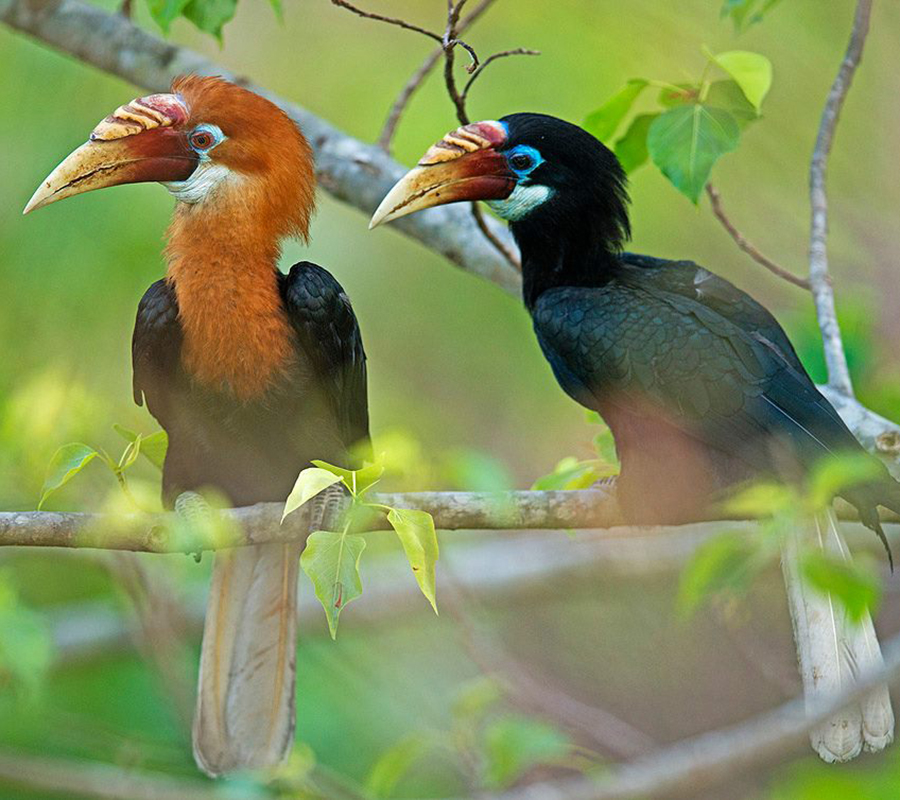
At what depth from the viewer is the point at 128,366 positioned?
17.1 feet

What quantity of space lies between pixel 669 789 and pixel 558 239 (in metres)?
1.18

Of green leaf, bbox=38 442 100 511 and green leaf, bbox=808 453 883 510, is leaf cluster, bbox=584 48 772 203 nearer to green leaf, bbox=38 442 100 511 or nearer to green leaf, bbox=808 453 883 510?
green leaf, bbox=808 453 883 510

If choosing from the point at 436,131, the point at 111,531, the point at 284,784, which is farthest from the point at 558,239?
the point at 436,131

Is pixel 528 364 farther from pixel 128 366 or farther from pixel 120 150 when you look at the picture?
pixel 120 150

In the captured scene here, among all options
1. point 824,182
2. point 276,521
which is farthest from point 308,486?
point 824,182

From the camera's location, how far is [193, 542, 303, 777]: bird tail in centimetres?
278

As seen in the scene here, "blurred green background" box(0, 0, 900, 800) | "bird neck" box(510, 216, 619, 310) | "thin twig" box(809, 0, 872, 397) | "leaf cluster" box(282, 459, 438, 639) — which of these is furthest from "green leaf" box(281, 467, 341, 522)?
"blurred green background" box(0, 0, 900, 800)

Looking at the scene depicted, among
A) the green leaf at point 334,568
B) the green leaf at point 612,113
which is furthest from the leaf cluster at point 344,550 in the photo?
the green leaf at point 612,113

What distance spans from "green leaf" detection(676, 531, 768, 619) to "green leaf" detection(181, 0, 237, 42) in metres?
1.44

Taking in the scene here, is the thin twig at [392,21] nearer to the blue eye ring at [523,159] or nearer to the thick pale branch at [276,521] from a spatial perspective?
the blue eye ring at [523,159]

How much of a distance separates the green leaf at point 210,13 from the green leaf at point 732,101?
981 mm

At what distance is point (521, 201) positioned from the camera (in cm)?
274

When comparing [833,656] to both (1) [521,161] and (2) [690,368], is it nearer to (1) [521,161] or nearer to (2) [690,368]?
(2) [690,368]

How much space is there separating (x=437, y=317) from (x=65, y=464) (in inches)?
167
